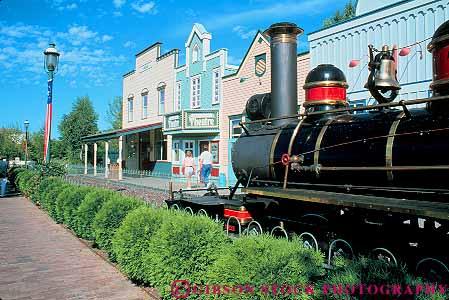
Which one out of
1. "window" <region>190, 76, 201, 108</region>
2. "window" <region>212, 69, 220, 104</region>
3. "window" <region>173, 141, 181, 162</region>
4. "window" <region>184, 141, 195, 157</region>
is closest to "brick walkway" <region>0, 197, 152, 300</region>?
"window" <region>212, 69, 220, 104</region>

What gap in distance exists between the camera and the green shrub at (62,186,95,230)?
8.73 meters

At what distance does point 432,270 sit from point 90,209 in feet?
19.6

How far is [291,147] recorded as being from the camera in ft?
18.1

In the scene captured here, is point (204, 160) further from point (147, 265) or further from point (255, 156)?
point (147, 265)

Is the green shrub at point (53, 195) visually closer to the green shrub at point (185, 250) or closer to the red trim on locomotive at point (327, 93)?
the green shrub at point (185, 250)

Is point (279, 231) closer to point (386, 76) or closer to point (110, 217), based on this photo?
point (386, 76)

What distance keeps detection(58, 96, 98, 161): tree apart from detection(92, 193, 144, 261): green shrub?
4620 cm

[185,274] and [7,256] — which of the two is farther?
[7,256]

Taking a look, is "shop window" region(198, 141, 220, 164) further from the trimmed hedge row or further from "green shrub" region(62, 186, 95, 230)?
the trimmed hedge row

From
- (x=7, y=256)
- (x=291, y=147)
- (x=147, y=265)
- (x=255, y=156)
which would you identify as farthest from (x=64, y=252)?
(x=291, y=147)

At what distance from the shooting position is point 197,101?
72.6 ft

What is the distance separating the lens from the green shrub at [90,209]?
7.59 m

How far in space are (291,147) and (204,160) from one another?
30.4ft

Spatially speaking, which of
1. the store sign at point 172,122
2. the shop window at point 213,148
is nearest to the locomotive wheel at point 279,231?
the shop window at point 213,148
